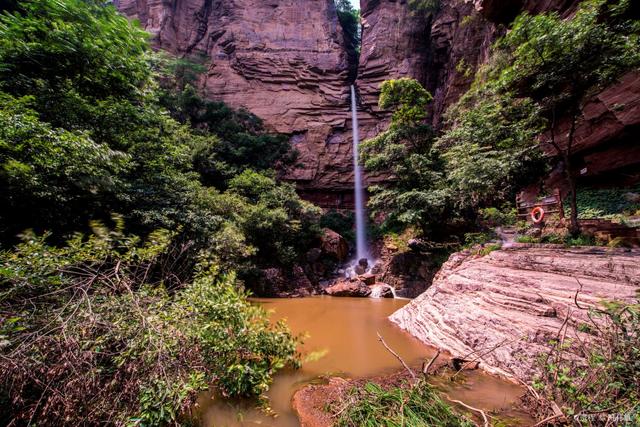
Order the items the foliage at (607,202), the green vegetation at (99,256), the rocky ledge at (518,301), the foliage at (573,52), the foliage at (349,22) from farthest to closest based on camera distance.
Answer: the foliage at (349,22)
the foliage at (607,202)
the foliage at (573,52)
the rocky ledge at (518,301)
the green vegetation at (99,256)

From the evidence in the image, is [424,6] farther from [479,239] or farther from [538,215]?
[538,215]

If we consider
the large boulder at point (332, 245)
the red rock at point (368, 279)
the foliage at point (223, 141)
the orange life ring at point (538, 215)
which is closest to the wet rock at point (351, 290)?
the red rock at point (368, 279)

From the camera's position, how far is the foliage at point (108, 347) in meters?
2.09

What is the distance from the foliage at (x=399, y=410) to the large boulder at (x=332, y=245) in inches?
506

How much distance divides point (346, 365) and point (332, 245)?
37.6 feet

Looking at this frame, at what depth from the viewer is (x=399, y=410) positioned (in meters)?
2.33

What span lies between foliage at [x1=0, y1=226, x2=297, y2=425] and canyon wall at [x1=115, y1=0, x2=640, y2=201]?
1834 centimetres

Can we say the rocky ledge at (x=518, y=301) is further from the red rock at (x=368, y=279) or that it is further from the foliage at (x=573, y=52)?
the red rock at (x=368, y=279)

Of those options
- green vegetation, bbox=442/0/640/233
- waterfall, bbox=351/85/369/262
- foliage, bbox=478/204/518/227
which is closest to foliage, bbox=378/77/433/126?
foliage, bbox=478/204/518/227

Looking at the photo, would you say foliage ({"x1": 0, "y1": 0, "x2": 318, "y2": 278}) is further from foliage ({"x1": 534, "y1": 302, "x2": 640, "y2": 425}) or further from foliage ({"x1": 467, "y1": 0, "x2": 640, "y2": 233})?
foliage ({"x1": 467, "y1": 0, "x2": 640, "y2": 233})

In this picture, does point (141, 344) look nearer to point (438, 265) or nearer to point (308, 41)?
point (438, 265)

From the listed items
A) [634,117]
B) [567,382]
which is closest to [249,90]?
[634,117]

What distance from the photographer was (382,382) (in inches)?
139

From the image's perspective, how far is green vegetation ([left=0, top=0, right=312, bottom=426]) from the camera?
2.20 metres
